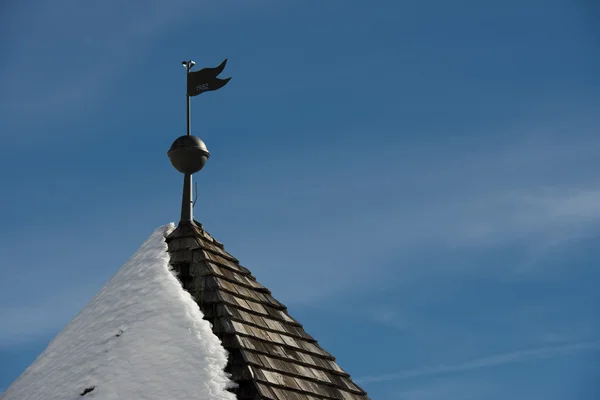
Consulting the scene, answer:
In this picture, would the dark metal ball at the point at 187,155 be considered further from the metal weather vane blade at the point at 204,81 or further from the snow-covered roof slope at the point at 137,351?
the snow-covered roof slope at the point at 137,351

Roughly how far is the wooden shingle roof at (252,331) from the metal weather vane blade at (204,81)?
1771 mm

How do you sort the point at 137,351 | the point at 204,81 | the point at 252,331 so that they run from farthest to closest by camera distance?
the point at 204,81 < the point at 252,331 < the point at 137,351

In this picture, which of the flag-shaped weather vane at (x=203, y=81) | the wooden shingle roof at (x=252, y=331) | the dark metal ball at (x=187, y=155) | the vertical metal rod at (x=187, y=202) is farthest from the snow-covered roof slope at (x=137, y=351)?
the flag-shaped weather vane at (x=203, y=81)

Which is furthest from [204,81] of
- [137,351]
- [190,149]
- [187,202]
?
[137,351]

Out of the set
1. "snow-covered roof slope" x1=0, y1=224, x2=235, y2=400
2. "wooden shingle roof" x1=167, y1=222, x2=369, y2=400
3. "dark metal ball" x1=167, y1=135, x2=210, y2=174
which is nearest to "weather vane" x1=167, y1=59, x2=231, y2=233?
"dark metal ball" x1=167, y1=135, x2=210, y2=174

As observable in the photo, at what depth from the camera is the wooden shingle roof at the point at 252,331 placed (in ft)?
25.6

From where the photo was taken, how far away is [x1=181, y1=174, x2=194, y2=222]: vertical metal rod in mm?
9688

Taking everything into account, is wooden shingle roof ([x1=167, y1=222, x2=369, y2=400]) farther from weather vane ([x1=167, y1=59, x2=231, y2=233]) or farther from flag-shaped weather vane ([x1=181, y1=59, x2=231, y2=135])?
flag-shaped weather vane ([x1=181, y1=59, x2=231, y2=135])

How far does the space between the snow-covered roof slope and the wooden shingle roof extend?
15 cm

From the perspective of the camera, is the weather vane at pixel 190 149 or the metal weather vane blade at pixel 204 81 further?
the metal weather vane blade at pixel 204 81

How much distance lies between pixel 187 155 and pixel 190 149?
77mm

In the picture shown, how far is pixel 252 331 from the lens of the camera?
8.31 meters

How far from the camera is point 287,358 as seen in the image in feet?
27.9

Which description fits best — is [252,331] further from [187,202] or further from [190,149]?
[190,149]
